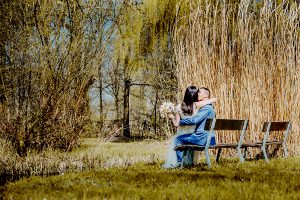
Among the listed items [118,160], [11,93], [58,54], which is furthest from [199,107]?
[11,93]

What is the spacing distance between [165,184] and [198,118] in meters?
2.05

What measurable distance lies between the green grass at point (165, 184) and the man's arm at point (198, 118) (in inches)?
27.7

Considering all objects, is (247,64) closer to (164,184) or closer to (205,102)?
(205,102)

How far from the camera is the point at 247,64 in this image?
29.0ft

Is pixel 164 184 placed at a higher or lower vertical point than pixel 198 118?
lower

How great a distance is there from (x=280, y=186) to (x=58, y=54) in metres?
4.16

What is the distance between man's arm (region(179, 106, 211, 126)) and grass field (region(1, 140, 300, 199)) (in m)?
0.71

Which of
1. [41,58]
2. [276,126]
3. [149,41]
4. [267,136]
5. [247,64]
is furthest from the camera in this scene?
[149,41]

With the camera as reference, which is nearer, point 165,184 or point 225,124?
point 165,184

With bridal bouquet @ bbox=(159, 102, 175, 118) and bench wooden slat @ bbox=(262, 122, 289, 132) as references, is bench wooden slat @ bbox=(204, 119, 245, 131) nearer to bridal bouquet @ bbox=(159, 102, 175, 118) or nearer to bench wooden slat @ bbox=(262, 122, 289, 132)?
bench wooden slat @ bbox=(262, 122, 289, 132)

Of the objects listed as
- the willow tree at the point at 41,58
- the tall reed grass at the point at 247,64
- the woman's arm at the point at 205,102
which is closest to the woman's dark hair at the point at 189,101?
the woman's arm at the point at 205,102

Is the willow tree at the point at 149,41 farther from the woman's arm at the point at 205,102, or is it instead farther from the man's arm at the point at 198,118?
the man's arm at the point at 198,118

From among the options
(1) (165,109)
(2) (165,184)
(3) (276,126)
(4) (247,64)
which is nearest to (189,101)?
(1) (165,109)

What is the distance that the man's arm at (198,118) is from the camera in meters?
6.68
